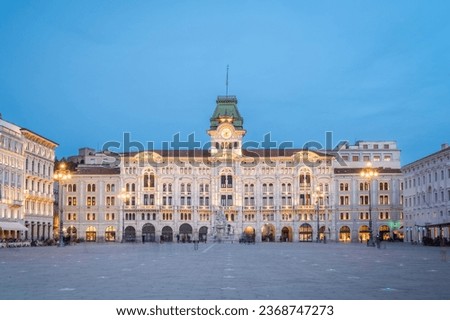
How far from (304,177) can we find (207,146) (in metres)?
21.0

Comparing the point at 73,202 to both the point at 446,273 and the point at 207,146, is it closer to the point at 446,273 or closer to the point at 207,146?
the point at 207,146

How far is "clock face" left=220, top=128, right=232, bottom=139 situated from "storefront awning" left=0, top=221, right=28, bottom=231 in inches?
1923

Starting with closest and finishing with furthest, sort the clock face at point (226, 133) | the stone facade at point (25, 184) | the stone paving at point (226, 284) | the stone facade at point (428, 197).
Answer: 1. the stone paving at point (226, 284)
2. the stone facade at point (428, 197)
3. the stone facade at point (25, 184)
4. the clock face at point (226, 133)

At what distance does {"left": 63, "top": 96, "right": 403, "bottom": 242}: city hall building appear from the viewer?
12175 centimetres

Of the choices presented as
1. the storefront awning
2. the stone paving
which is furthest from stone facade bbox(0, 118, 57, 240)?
the stone paving

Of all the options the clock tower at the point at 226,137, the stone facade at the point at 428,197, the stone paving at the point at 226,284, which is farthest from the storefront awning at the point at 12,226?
the stone paving at the point at 226,284

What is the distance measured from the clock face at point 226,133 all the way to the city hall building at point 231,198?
2.75 metres

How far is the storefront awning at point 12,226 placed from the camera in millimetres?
80675

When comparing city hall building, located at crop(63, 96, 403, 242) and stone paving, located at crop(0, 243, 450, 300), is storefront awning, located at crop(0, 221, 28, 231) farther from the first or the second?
stone paving, located at crop(0, 243, 450, 300)

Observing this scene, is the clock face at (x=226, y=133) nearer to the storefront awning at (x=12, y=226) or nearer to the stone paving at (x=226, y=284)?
the storefront awning at (x=12, y=226)

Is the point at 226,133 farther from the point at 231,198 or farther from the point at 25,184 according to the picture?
the point at 25,184

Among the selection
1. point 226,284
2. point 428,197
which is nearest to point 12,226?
Result: point 428,197

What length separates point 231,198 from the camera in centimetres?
12325
